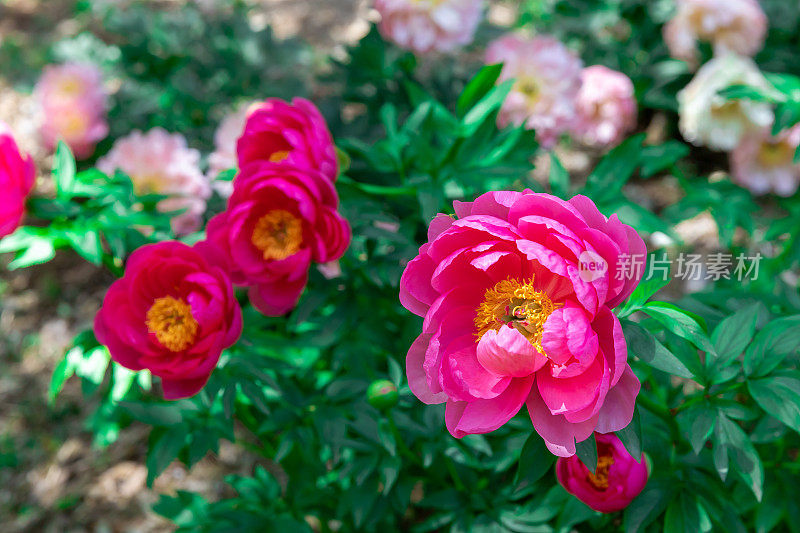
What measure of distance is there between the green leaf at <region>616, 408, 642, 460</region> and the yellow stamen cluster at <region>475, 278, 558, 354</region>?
0.15 meters

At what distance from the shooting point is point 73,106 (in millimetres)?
2045

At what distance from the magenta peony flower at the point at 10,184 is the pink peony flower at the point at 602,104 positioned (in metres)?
1.39

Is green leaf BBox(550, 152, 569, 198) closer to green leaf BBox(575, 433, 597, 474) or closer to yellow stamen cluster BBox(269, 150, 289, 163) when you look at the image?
yellow stamen cluster BBox(269, 150, 289, 163)

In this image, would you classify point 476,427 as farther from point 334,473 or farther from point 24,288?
point 24,288

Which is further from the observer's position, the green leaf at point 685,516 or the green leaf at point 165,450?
the green leaf at point 165,450

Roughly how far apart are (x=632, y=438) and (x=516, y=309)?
19cm

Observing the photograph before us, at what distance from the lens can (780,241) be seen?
1.95 metres

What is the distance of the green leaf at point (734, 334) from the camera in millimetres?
966

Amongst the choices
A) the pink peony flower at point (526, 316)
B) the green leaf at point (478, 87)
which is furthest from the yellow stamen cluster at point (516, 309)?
the green leaf at point (478, 87)

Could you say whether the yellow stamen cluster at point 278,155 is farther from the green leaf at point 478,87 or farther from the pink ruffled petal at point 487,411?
the pink ruffled petal at point 487,411

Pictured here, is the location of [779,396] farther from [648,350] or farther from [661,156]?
[661,156]

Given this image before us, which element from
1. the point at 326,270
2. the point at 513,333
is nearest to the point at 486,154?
the point at 326,270

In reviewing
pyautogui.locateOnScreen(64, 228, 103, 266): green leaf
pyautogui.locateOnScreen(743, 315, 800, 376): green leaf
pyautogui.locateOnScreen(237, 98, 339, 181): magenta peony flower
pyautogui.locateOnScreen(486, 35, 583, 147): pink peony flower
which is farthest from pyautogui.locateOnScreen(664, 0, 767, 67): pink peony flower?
pyautogui.locateOnScreen(64, 228, 103, 266): green leaf

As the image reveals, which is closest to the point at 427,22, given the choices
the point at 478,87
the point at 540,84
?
the point at 540,84
